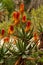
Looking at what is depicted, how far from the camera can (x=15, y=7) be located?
1622 centimetres

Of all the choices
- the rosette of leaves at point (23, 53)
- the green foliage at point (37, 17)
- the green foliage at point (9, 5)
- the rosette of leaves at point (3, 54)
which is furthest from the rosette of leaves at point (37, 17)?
the rosette of leaves at point (3, 54)

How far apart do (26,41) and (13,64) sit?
0.44 m

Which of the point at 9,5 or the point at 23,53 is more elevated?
the point at 9,5

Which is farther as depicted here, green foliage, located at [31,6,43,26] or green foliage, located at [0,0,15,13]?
green foliage, located at [0,0,15,13]

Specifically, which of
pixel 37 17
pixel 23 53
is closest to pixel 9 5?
pixel 37 17

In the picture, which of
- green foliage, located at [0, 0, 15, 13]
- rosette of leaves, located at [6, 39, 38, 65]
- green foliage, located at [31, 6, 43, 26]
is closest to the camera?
rosette of leaves, located at [6, 39, 38, 65]

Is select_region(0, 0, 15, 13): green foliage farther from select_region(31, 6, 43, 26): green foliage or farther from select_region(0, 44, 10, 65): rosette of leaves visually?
select_region(0, 44, 10, 65): rosette of leaves

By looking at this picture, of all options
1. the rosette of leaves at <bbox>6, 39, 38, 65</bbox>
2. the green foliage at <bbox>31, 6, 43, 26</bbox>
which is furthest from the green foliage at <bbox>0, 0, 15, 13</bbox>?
the rosette of leaves at <bbox>6, 39, 38, 65</bbox>

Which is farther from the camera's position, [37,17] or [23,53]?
[37,17]

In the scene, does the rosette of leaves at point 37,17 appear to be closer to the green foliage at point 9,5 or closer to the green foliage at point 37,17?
the green foliage at point 37,17

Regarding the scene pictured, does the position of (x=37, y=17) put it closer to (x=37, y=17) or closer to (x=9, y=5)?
(x=37, y=17)

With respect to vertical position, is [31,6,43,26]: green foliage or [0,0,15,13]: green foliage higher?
[0,0,15,13]: green foliage

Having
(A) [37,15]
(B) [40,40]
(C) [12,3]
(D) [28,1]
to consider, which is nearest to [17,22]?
(A) [37,15]

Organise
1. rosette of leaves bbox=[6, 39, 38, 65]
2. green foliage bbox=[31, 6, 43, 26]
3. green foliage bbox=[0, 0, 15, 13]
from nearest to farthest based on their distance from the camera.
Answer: rosette of leaves bbox=[6, 39, 38, 65] < green foliage bbox=[31, 6, 43, 26] < green foliage bbox=[0, 0, 15, 13]
